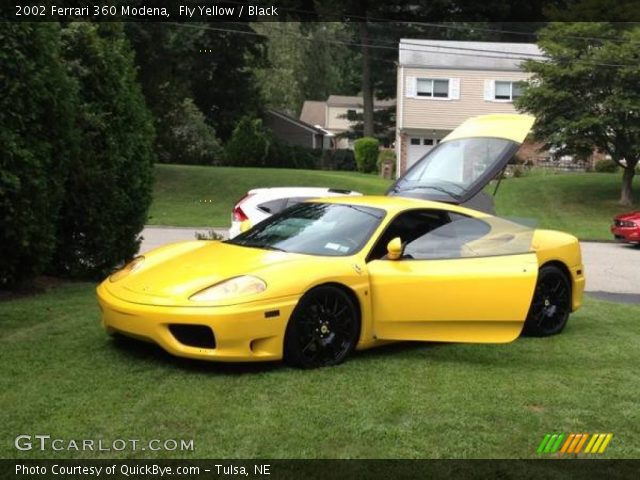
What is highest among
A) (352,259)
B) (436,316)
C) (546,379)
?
(352,259)

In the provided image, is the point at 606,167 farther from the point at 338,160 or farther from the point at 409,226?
the point at 409,226

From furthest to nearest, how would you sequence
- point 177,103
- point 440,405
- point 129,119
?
point 177,103 → point 129,119 → point 440,405

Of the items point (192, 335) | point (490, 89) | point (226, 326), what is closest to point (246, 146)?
point (490, 89)

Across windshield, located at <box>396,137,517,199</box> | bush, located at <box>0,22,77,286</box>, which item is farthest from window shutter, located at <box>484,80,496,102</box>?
bush, located at <box>0,22,77,286</box>

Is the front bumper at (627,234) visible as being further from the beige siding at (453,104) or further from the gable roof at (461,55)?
the gable roof at (461,55)

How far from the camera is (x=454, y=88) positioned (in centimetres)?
3878

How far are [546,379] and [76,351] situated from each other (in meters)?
3.59

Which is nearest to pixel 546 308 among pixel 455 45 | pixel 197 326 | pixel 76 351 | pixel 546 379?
pixel 546 379

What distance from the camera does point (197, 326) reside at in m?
4.93

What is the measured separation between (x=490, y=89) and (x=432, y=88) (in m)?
3.11

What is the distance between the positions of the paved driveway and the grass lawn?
2.03 m

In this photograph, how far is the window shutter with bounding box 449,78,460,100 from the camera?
3869 cm

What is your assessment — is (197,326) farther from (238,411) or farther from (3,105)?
(3,105)

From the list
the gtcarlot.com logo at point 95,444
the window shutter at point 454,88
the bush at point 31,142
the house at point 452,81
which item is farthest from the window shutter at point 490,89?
the gtcarlot.com logo at point 95,444
